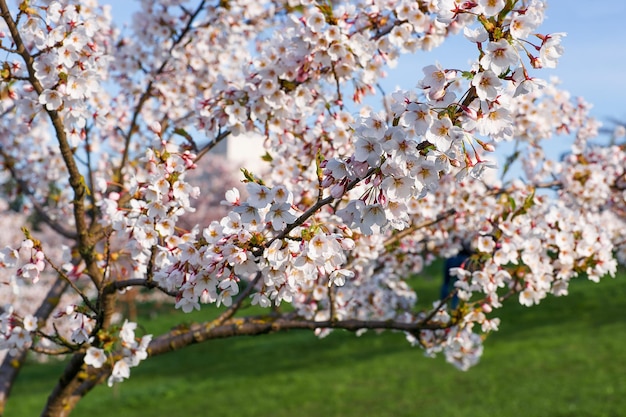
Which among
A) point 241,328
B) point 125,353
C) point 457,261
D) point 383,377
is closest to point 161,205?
point 125,353

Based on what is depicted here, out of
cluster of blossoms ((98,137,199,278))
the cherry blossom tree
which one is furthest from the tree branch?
cluster of blossoms ((98,137,199,278))

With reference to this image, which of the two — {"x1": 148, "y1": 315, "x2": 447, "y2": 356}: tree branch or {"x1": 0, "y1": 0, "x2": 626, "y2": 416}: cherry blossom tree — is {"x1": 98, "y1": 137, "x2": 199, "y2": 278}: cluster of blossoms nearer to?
{"x1": 0, "y1": 0, "x2": 626, "y2": 416}: cherry blossom tree

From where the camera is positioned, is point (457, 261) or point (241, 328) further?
point (457, 261)

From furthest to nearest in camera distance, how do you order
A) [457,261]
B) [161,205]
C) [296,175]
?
1. [457,261]
2. [296,175]
3. [161,205]

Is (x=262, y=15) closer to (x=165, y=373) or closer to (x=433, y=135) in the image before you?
(x=433, y=135)

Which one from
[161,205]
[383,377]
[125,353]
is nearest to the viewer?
[161,205]

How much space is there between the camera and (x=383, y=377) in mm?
13836

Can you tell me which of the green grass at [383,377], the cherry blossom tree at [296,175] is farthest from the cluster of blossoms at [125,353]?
the green grass at [383,377]

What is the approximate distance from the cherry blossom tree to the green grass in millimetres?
5300

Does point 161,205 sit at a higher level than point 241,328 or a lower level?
higher

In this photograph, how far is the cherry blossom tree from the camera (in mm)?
2215

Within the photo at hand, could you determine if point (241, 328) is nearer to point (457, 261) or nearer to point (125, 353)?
point (125, 353)

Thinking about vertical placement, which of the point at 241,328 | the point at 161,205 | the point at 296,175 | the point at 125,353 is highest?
the point at 296,175

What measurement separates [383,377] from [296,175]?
979 cm
